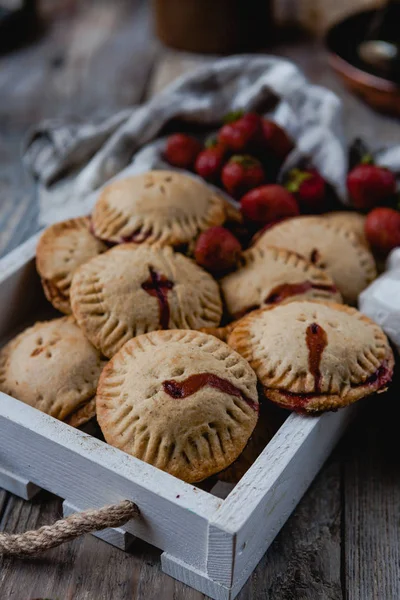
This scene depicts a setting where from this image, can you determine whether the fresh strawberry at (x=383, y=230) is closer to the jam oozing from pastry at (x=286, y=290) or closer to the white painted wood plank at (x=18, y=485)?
the jam oozing from pastry at (x=286, y=290)

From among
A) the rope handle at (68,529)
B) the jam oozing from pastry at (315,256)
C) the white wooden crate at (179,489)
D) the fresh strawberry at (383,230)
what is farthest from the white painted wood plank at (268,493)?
the fresh strawberry at (383,230)

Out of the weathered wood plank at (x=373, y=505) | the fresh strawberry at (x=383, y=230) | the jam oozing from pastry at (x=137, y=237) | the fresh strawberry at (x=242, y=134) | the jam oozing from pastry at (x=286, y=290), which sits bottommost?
the weathered wood plank at (x=373, y=505)

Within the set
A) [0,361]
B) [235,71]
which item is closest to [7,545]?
[0,361]

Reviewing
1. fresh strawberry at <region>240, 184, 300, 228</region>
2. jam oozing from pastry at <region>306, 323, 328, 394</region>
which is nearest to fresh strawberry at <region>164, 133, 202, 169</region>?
fresh strawberry at <region>240, 184, 300, 228</region>

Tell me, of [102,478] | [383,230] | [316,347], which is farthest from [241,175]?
[102,478]

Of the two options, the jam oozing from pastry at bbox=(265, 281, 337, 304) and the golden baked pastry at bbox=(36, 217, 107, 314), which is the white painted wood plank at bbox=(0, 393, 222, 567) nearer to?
the golden baked pastry at bbox=(36, 217, 107, 314)

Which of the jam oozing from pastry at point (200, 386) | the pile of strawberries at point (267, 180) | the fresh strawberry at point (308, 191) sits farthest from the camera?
the fresh strawberry at point (308, 191)
